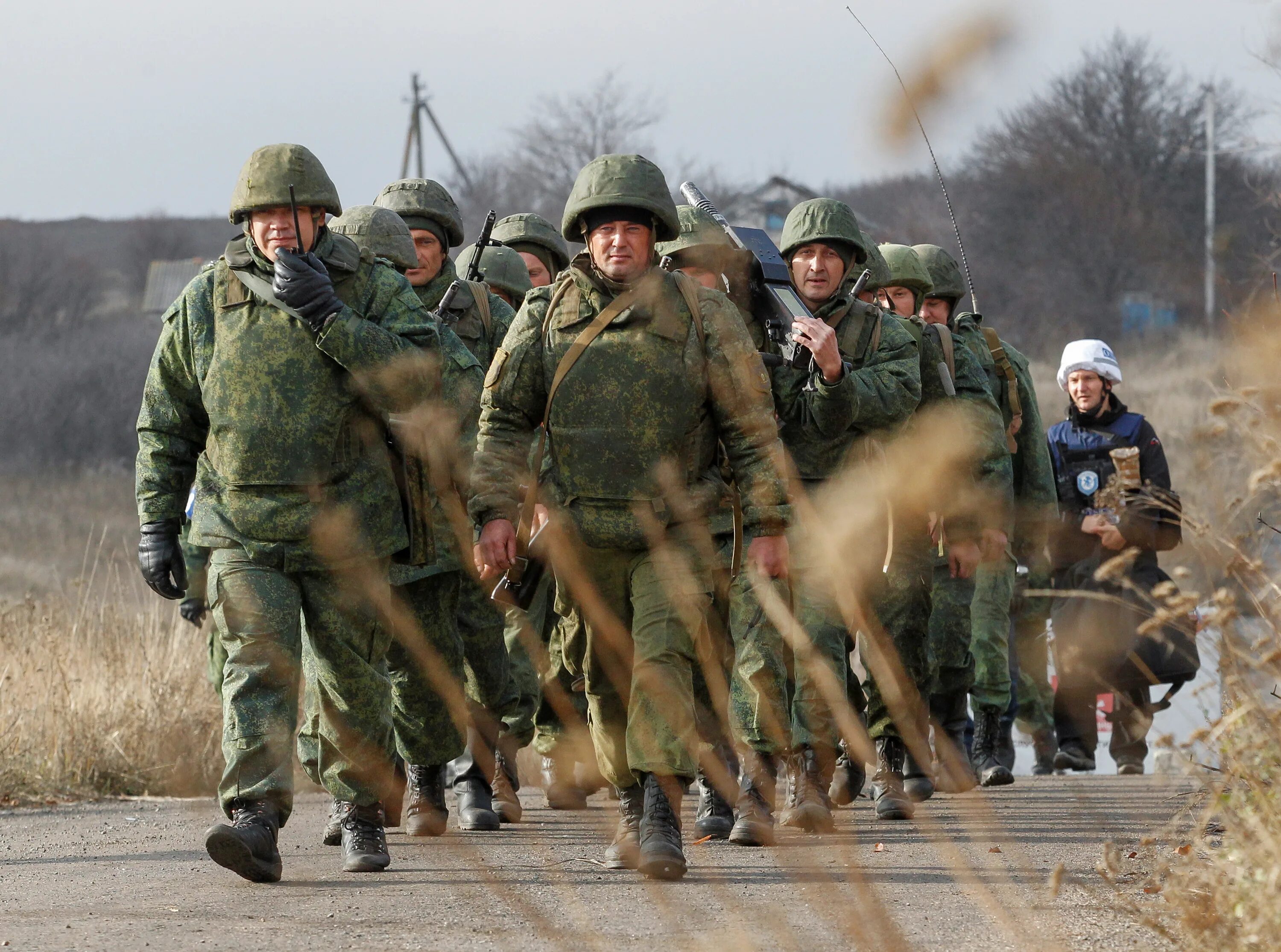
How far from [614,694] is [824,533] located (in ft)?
5.10

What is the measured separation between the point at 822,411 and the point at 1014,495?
2.92 meters

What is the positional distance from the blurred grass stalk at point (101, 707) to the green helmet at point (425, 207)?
2.83 metres

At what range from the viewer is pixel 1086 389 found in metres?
11.1

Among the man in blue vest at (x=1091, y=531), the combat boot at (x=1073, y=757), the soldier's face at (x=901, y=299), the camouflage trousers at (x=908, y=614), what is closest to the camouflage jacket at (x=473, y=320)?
the camouflage trousers at (x=908, y=614)

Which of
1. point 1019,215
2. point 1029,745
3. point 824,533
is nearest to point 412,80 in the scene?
point 1019,215

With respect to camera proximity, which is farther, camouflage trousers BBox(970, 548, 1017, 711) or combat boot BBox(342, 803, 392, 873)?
camouflage trousers BBox(970, 548, 1017, 711)

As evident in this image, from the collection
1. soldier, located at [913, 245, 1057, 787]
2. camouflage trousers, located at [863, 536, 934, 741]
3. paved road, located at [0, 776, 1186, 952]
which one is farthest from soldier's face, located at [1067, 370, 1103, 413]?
paved road, located at [0, 776, 1186, 952]

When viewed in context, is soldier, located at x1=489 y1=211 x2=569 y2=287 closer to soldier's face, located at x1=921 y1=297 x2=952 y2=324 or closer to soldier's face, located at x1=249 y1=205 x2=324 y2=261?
soldier's face, located at x1=921 y1=297 x2=952 y2=324

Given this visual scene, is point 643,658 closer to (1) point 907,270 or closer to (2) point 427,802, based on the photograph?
(2) point 427,802

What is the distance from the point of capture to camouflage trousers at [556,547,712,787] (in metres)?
6.07

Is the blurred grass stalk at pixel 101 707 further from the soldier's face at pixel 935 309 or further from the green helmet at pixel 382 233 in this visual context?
the soldier's face at pixel 935 309

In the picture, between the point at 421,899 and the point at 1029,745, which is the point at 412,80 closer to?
the point at 1029,745

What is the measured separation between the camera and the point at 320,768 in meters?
6.48

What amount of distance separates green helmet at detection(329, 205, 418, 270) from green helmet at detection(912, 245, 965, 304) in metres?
3.03
